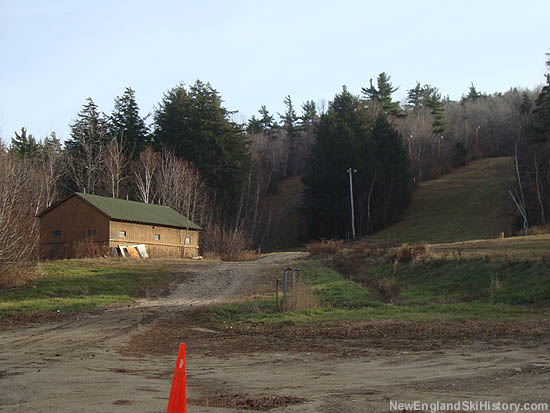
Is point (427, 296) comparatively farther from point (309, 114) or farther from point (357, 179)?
point (309, 114)

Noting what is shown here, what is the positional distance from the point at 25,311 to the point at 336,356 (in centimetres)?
1380

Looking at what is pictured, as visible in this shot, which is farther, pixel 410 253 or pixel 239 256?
pixel 239 256

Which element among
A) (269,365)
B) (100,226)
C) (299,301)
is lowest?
(269,365)

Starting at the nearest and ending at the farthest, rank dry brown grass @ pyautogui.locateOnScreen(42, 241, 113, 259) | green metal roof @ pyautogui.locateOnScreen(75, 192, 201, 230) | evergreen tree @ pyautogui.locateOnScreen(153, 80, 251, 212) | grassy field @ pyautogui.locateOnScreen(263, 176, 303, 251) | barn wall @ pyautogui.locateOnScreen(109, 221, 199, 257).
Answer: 1. dry brown grass @ pyautogui.locateOnScreen(42, 241, 113, 259)
2. barn wall @ pyautogui.locateOnScreen(109, 221, 199, 257)
3. green metal roof @ pyautogui.locateOnScreen(75, 192, 201, 230)
4. evergreen tree @ pyautogui.locateOnScreen(153, 80, 251, 212)
5. grassy field @ pyautogui.locateOnScreen(263, 176, 303, 251)

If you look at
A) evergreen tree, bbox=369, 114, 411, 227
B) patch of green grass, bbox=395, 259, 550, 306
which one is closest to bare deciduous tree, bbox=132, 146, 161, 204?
evergreen tree, bbox=369, 114, 411, 227

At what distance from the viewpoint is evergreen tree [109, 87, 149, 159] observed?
2805 inches

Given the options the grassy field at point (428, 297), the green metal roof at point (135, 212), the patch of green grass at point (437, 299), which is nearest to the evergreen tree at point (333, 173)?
the green metal roof at point (135, 212)

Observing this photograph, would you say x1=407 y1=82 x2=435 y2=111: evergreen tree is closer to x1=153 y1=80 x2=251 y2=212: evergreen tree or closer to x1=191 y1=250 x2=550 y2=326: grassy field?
x1=153 y1=80 x2=251 y2=212: evergreen tree

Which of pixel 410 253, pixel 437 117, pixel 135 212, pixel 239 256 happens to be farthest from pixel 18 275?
pixel 437 117

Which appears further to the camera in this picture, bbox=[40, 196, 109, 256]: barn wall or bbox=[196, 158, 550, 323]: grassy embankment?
bbox=[40, 196, 109, 256]: barn wall

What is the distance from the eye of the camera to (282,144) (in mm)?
111812

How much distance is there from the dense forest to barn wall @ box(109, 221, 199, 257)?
422cm

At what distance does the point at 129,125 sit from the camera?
7300cm

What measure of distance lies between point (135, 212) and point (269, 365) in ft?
124
